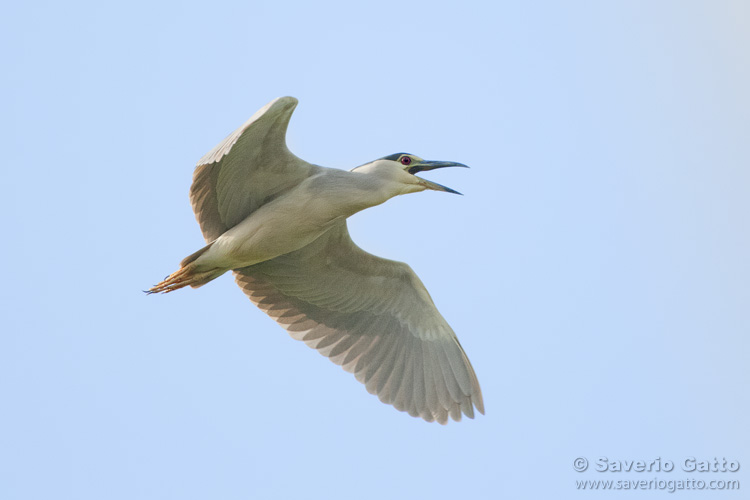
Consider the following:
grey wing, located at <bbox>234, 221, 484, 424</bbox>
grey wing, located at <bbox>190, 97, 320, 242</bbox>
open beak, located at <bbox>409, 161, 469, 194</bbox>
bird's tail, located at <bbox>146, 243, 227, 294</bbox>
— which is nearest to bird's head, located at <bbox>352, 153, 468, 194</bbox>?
open beak, located at <bbox>409, 161, 469, 194</bbox>

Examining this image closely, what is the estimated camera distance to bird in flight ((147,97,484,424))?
27.5 feet

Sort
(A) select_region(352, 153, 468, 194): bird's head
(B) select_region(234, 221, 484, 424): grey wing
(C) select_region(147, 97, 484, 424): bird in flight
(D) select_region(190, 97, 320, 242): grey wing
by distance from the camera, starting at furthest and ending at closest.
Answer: (B) select_region(234, 221, 484, 424): grey wing < (A) select_region(352, 153, 468, 194): bird's head < (C) select_region(147, 97, 484, 424): bird in flight < (D) select_region(190, 97, 320, 242): grey wing

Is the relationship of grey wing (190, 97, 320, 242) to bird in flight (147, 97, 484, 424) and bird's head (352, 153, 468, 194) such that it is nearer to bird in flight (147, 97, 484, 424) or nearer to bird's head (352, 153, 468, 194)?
bird in flight (147, 97, 484, 424)

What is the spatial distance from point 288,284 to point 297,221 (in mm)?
1262

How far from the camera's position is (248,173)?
8.42 metres

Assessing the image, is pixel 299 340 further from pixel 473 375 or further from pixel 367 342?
pixel 473 375

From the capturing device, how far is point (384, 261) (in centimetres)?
933

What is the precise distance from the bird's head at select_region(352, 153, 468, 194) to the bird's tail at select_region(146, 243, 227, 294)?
5.35 feet

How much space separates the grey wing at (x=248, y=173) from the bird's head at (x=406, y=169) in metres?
0.57

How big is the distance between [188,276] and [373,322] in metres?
2.07

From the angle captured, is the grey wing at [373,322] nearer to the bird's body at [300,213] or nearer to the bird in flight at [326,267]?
the bird in flight at [326,267]

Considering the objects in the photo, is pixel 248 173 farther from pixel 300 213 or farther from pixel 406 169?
pixel 406 169

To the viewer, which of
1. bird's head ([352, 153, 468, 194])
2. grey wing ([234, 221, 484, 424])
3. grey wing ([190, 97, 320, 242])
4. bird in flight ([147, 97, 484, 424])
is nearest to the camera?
grey wing ([190, 97, 320, 242])

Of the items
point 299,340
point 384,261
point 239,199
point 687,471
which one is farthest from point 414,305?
point 687,471
